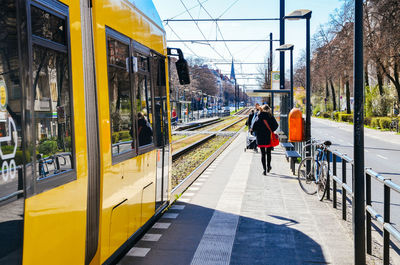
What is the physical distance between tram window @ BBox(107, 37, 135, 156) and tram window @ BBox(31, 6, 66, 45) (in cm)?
99

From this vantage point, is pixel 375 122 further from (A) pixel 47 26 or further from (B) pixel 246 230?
(A) pixel 47 26

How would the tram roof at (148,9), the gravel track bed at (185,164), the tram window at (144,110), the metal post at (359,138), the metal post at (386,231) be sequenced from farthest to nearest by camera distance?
the gravel track bed at (185,164), the tram roof at (148,9), the tram window at (144,110), the metal post at (359,138), the metal post at (386,231)

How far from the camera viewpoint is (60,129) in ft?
11.7

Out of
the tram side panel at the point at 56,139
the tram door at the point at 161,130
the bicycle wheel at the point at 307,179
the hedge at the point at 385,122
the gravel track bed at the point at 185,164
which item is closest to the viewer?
the tram side panel at the point at 56,139

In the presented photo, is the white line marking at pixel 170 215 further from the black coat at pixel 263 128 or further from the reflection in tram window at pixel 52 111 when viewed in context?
the black coat at pixel 263 128

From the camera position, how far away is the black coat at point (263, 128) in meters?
12.3

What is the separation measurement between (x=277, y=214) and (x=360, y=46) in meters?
3.60

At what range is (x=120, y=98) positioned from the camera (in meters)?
4.95

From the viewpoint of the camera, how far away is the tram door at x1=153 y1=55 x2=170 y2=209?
6.89 metres

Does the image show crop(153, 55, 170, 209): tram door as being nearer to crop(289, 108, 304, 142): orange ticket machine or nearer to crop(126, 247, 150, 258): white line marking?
crop(126, 247, 150, 258): white line marking

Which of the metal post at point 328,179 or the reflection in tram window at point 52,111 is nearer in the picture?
the reflection in tram window at point 52,111

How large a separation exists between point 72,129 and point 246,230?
3.84m

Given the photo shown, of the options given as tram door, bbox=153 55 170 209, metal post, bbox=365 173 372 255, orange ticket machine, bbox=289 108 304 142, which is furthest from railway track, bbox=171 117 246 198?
metal post, bbox=365 173 372 255

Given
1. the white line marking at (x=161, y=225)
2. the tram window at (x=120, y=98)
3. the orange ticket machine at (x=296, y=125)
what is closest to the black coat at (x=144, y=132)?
the tram window at (x=120, y=98)
